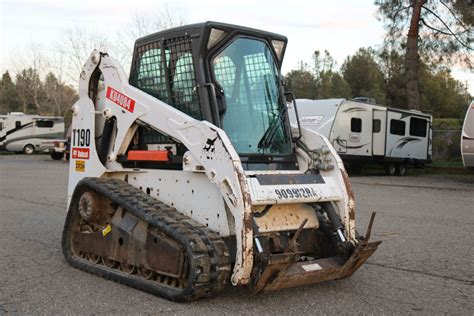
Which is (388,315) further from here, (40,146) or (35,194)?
(40,146)

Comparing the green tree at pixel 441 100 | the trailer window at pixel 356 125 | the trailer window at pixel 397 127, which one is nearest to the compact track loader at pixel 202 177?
the trailer window at pixel 356 125

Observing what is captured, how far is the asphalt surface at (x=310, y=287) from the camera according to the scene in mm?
5383

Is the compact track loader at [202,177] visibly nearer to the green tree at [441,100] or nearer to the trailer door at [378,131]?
the trailer door at [378,131]

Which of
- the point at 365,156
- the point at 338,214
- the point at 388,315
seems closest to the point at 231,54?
the point at 338,214

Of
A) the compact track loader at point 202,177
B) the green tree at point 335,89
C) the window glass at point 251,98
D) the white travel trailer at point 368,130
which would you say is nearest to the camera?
the compact track loader at point 202,177

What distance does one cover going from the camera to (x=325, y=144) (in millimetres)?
6598

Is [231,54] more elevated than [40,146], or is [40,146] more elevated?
[231,54]

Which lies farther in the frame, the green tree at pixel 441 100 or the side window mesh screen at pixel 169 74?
the green tree at pixel 441 100

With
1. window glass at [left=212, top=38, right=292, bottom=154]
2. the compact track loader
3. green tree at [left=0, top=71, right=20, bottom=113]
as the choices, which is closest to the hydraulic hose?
the compact track loader

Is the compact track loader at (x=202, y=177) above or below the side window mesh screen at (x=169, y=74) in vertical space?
below

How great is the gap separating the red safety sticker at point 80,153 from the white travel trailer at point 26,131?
3504cm

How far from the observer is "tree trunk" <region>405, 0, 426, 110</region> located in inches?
1105

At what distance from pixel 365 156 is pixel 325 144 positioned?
17871 mm

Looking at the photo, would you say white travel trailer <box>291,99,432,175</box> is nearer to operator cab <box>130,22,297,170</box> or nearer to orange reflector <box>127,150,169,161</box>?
operator cab <box>130,22,297,170</box>
